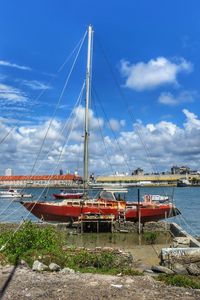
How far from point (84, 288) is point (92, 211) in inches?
889

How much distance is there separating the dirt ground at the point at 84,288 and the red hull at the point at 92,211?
2118 centimetres

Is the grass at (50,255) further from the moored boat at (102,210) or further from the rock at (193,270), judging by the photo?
the moored boat at (102,210)

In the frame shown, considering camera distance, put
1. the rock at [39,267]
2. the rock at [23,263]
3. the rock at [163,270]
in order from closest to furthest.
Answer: the rock at [39,267], the rock at [23,263], the rock at [163,270]

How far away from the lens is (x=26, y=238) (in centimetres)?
1797

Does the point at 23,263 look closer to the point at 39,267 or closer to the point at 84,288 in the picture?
the point at 39,267

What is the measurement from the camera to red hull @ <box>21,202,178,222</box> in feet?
116

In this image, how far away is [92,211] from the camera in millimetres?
35000

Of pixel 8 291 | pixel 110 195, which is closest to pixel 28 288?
pixel 8 291

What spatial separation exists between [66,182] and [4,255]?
594ft

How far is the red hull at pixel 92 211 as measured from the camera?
1391 inches

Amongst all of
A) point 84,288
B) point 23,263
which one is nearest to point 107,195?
point 23,263

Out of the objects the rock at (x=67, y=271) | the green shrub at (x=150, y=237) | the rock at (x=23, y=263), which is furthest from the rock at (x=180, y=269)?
the green shrub at (x=150, y=237)

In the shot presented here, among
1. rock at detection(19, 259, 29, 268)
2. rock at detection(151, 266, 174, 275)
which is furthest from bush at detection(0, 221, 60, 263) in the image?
rock at detection(151, 266, 174, 275)

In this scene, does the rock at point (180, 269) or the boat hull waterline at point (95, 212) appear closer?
the rock at point (180, 269)
